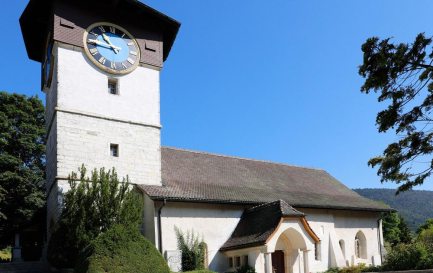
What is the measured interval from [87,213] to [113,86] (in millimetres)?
7295

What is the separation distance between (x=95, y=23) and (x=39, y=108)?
53.4 ft

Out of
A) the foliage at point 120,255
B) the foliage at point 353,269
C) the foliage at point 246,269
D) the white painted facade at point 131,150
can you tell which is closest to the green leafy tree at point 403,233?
the foliage at point 353,269

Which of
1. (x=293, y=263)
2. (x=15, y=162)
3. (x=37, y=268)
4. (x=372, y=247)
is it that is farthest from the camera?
(x=15, y=162)

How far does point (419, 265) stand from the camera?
22.5 metres

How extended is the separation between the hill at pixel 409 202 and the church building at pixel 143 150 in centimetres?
14874

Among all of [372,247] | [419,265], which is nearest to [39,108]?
[372,247]

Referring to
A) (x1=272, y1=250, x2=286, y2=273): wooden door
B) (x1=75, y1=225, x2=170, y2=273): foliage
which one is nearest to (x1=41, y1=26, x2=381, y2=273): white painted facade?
(x1=272, y1=250, x2=286, y2=273): wooden door

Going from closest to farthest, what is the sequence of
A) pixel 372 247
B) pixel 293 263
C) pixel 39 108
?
1. pixel 293 263
2. pixel 372 247
3. pixel 39 108

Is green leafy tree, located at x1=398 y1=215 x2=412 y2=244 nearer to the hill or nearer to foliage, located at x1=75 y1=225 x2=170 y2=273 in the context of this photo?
foliage, located at x1=75 y1=225 x2=170 y2=273

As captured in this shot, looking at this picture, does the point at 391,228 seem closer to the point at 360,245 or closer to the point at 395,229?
the point at 395,229

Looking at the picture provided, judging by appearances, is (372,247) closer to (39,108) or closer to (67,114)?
(67,114)

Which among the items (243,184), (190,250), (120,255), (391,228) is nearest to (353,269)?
(243,184)

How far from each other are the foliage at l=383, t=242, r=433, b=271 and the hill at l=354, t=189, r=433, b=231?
484 ft

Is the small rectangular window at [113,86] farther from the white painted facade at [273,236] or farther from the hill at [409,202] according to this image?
the hill at [409,202]
